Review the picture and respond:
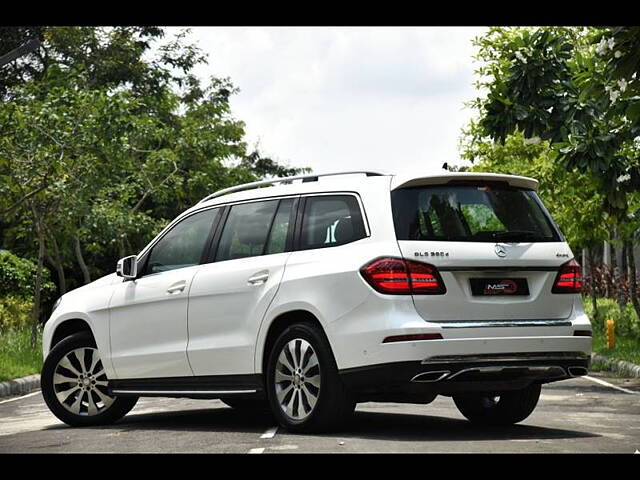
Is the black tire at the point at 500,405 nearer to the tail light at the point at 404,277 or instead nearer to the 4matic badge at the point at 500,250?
the 4matic badge at the point at 500,250

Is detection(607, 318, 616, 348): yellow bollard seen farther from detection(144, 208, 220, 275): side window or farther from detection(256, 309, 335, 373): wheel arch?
detection(256, 309, 335, 373): wheel arch

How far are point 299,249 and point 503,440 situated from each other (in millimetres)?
2189

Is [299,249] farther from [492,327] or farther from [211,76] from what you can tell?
[211,76]

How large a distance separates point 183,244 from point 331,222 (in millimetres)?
1923

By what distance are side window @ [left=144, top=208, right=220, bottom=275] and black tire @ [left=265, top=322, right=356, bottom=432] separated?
5.39 ft

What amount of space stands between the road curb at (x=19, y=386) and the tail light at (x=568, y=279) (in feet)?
29.8

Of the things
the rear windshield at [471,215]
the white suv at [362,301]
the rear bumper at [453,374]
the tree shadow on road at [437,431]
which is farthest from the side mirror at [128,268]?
the rear windshield at [471,215]

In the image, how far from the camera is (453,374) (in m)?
9.35

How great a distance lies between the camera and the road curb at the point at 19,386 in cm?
1683

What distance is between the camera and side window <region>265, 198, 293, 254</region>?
10.5 m

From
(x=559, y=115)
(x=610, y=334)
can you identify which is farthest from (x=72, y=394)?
(x=610, y=334)

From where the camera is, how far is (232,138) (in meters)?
48.7

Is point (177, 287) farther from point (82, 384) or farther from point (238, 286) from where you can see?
point (82, 384)
